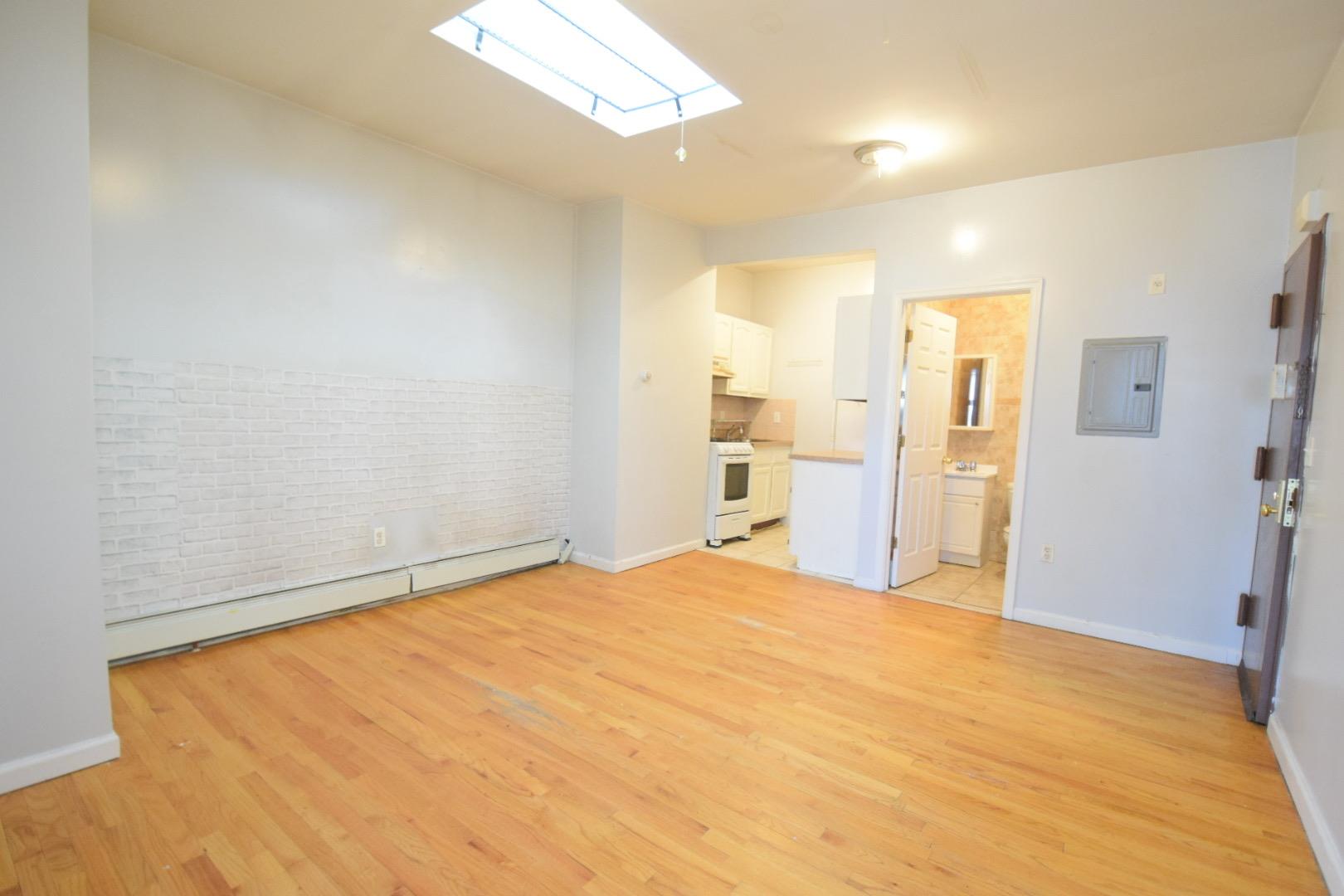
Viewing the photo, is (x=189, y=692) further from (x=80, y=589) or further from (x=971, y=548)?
(x=971, y=548)

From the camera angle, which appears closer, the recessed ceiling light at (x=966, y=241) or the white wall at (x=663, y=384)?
the recessed ceiling light at (x=966, y=241)

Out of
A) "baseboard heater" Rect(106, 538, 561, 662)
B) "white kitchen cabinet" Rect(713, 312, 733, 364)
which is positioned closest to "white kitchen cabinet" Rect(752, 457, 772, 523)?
"white kitchen cabinet" Rect(713, 312, 733, 364)

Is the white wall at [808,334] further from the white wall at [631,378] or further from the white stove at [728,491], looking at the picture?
the white wall at [631,378]

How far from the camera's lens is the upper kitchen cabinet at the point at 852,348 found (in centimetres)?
448

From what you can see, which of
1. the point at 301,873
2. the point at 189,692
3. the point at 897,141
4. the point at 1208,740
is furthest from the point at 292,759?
the point at 897,141

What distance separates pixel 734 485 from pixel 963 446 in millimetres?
2246

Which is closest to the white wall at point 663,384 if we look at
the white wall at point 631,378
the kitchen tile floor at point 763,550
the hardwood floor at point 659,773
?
the white wall at point 631,378

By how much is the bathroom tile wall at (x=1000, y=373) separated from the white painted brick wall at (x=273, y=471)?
421 centimetres

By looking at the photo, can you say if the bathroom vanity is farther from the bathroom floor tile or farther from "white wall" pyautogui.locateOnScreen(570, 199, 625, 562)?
"white wall" pyautogui.locateOnScreen(570, 199, 625, 562)

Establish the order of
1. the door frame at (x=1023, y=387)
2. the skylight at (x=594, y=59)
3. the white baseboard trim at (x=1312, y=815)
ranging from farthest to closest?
the door frame at (x=1023, y=387) → the skylight at (x=594, y=59) → the white baseboard trim at (x=1312, y=815)

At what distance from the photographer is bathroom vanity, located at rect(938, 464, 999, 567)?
4953 mm

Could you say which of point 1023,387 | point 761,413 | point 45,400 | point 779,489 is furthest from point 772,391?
point 45,400

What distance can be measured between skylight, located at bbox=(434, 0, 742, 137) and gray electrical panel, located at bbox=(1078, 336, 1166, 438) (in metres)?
2.59

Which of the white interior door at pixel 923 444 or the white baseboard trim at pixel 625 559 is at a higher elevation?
the white interior door at pixel 923 444
